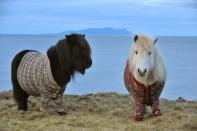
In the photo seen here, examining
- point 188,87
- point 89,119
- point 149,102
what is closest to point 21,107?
point 89,119

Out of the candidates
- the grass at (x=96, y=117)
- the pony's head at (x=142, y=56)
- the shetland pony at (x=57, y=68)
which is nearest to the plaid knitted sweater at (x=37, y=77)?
the shetland pony at (x=57, y=68)

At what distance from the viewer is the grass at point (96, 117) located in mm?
6074

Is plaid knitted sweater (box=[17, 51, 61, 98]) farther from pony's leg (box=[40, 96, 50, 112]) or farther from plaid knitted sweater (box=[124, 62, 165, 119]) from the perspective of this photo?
plaid knitted sweater (box=[124, 62, 165, 119])

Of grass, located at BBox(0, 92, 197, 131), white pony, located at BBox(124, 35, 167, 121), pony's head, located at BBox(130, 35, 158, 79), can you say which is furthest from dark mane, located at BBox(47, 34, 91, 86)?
pony's head, located at BBox(130, 35, 158, 79)

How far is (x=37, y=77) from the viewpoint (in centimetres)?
708

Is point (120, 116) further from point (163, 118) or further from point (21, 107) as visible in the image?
point (21, 107)

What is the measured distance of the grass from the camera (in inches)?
239

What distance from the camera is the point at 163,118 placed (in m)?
6.40

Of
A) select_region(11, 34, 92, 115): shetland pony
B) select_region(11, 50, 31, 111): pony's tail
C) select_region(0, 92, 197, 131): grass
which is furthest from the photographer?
select_region(11, 50, 31, 111): pony's tail

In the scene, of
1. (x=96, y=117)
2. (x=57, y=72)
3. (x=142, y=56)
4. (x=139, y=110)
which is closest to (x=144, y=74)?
(x=142, y=56)

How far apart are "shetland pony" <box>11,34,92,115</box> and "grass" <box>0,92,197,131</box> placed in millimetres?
265

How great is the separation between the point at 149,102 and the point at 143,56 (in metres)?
0.70

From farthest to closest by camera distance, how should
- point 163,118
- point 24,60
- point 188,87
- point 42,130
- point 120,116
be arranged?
point 188,87 < point 24,60 < point 120,116 < point 163,118 < point 42,130

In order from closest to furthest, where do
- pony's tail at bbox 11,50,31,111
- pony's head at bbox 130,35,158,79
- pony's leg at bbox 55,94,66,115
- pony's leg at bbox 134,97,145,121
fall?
pony's head at bbox 130,35,158,79
pony's leg at bbox 134,97,145,121
pony's leg at bbox 55,94,66,115
pony's tail at bbox 11,50,31,111
